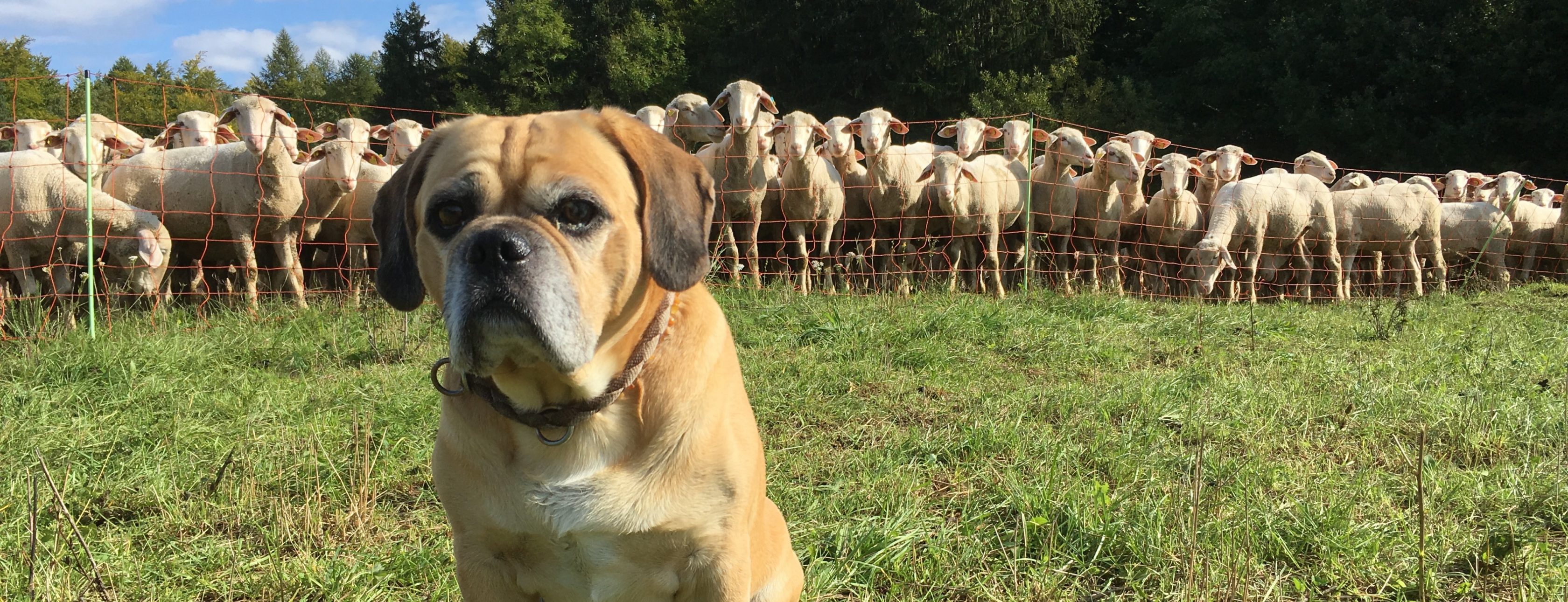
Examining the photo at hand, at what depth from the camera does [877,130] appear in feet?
38.2

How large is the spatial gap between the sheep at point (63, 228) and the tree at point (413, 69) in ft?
125

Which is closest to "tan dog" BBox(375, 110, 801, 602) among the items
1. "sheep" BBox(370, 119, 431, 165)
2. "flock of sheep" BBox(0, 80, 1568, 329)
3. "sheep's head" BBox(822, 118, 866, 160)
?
"flock of sheep" BBox(0, 80, 1568, 329)

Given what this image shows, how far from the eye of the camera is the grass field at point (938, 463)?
3.03 metres

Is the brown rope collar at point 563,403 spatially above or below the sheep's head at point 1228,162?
below

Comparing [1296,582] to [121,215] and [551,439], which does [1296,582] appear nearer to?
[551,439]

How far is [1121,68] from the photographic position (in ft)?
105

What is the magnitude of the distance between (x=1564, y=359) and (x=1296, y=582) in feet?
15.4

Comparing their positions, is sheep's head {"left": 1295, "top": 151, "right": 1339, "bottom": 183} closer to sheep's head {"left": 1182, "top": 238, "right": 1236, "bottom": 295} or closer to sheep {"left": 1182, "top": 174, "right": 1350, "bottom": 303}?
sheep {"left": 1182, "top": 174, "right": 1350, "bottom": 303}

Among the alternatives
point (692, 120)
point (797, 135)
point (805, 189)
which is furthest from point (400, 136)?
point (805, 189)

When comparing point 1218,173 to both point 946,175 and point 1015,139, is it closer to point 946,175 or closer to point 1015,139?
point 1015,139

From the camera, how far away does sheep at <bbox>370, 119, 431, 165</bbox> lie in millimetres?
11781

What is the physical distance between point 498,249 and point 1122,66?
33.8 m

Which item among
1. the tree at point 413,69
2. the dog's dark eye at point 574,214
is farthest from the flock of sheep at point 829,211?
the tree at point 413,69

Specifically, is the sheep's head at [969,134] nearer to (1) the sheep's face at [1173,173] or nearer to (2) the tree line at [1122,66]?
(1) the sheep's face at [1173,173]
